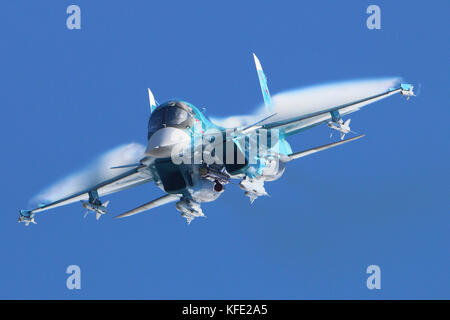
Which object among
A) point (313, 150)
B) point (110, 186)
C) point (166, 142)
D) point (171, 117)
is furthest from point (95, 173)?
point (313, 150)

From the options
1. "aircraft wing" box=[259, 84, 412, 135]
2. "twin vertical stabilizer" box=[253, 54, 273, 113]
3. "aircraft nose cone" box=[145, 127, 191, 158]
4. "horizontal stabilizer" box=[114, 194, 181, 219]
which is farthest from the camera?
"twin vertical stabilizer" box=[253, 54, 273, 113]

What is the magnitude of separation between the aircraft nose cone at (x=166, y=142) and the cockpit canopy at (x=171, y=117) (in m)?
0.29

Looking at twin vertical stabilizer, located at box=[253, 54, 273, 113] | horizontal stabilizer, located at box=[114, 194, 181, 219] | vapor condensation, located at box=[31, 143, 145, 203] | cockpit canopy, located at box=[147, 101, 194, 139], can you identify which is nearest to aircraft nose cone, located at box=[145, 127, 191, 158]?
cockpit canopy, located at box=[147, 101, 194, 139]

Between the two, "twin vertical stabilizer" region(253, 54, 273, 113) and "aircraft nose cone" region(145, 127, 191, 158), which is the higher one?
"twin vertical stabilizer" region(253, 54, 273, 113)

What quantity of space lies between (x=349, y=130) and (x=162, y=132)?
854 cm

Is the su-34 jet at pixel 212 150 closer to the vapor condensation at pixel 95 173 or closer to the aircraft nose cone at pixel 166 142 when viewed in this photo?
the aircraft nose cone at pixel 166 142

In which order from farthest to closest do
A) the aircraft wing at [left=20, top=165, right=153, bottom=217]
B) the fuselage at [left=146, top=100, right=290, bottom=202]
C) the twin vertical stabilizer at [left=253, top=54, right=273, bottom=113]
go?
1. the twin vertical stabilizer at [left=253, top=54, right=273, bottom=113]
2. the aircraft wing at [left=20, top=165, right=153, bottom=217]
3. the fuselage at [left=146, top=100, right=290, bottom=202]

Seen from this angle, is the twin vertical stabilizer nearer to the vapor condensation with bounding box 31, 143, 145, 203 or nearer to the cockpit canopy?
the vapor condensation with bounding box 31, 143, 145, 203

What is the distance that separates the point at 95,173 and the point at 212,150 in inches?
301

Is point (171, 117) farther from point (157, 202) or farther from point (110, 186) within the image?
point (110, 186)

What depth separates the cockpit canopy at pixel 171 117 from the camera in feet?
129

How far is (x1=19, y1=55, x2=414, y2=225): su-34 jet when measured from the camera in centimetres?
3934

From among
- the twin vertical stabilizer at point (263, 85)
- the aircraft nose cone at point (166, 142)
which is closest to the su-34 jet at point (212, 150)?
the aircraft nose cone at point (166, 142)

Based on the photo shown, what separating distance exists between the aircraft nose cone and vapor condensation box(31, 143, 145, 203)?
12.5 ft
